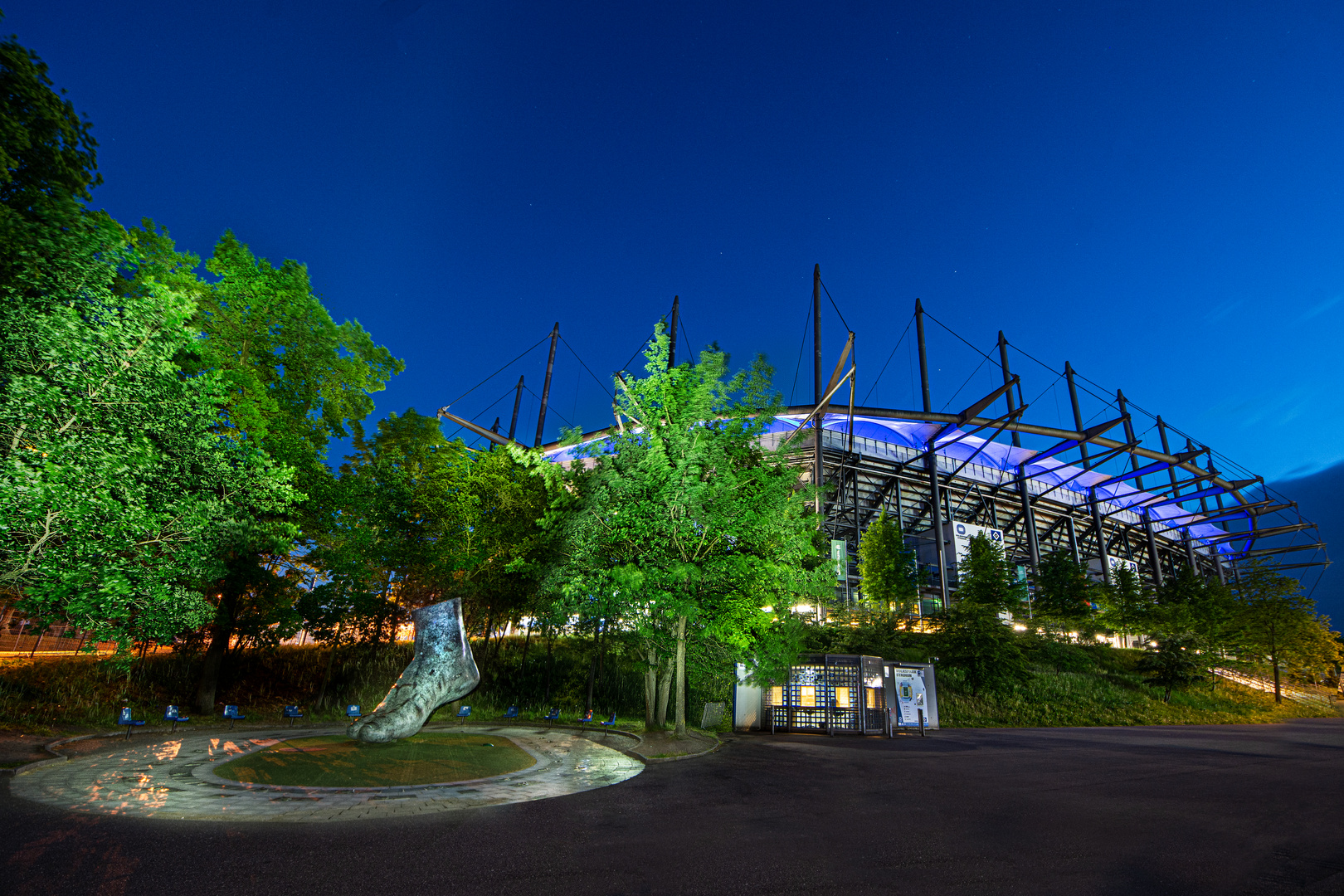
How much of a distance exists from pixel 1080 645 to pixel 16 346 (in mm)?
50252

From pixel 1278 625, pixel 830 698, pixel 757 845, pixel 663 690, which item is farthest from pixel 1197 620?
pixel 757 845

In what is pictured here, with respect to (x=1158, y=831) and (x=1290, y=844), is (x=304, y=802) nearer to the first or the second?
(x=1158, y=831)

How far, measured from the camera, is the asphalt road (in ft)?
15.3

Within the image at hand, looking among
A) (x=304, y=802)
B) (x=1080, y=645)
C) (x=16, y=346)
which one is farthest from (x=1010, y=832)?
(x=1080, y=645)

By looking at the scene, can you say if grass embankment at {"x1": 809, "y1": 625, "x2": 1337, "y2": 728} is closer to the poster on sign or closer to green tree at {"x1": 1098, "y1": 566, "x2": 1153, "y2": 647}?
the poster on sign

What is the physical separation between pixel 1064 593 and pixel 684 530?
39.7 m

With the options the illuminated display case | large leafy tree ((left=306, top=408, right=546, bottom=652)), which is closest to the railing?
the illuminated display case

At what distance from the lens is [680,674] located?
48.9ft

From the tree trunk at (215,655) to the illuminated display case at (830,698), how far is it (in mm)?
16653

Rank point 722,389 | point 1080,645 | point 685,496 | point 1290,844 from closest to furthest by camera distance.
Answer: point 1290,844, point 685,496, point 722,389, point 1080,645

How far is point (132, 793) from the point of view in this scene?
23.5 feet


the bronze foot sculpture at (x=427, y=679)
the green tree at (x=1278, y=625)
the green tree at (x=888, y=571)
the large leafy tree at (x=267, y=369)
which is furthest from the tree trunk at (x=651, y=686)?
the green tree at (x=1278, y=625)

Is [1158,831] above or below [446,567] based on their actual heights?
below

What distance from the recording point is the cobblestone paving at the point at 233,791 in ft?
21.5
